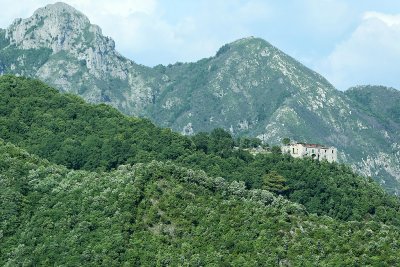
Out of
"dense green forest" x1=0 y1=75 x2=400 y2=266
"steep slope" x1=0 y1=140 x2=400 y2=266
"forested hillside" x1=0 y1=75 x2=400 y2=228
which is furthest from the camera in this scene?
"forested hillside" x1=0 y1=75 x2=400 y2=228

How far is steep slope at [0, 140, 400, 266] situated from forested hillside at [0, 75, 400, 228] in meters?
38.2

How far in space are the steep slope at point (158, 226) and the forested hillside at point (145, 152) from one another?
38.2m

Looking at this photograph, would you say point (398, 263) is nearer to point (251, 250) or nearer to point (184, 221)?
point (251, 250)

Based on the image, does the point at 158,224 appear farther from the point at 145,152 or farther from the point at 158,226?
the point at 145,152

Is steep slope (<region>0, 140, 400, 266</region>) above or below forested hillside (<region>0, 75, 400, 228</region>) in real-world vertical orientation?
below

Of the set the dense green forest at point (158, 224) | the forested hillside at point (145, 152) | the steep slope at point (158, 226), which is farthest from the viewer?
the forested hillside at point (145, 152)

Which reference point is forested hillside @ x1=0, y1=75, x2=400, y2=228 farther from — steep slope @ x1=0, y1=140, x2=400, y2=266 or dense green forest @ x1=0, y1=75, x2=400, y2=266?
steep slope @ x1=0, y1=140, x2=400, y2=266

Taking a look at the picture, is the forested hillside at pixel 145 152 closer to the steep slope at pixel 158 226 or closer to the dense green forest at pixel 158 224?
the dense green forest at pixel 158 224

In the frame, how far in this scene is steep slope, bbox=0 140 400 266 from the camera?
107m

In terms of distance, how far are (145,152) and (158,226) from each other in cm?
5486

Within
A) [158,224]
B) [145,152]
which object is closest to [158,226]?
[158,224]

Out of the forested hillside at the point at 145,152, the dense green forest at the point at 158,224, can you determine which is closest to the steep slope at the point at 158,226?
the dense green forest at the point at 158,224

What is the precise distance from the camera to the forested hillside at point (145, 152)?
163750mm

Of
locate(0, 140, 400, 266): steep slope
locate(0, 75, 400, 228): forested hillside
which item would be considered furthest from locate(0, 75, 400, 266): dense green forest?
locate(0, 75, 400, 228): forested hillside
